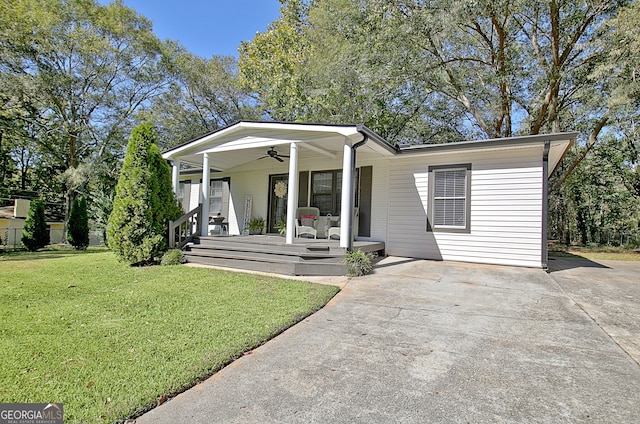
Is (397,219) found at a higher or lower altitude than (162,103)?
lower

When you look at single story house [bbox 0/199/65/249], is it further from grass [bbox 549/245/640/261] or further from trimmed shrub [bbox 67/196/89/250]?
grass [bbox 549/245/640/261]

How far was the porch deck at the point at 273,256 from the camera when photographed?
6188mm

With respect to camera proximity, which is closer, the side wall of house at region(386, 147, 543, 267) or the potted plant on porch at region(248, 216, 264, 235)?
the side wall of house at region(386, 147, 543, 267)

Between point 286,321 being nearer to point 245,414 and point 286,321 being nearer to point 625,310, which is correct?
point 245,414

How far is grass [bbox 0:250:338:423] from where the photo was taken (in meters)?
2.19

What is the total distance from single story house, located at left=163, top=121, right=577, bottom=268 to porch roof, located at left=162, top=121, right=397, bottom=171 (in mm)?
25

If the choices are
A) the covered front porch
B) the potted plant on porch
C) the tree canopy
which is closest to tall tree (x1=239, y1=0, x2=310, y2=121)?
the tree canopy

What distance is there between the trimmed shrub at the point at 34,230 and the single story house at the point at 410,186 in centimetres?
709

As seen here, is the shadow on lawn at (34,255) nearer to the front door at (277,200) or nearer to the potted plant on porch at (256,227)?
the potted plant on porch at (256,227)

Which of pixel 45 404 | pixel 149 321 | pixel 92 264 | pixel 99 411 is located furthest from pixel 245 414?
pixel 92 264

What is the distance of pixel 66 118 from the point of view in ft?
54.7

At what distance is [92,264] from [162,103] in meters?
14.3

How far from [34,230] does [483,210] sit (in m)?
15.1

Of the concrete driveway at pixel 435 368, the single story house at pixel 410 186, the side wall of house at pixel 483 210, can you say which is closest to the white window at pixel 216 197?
the single story house at pixel 410 186
